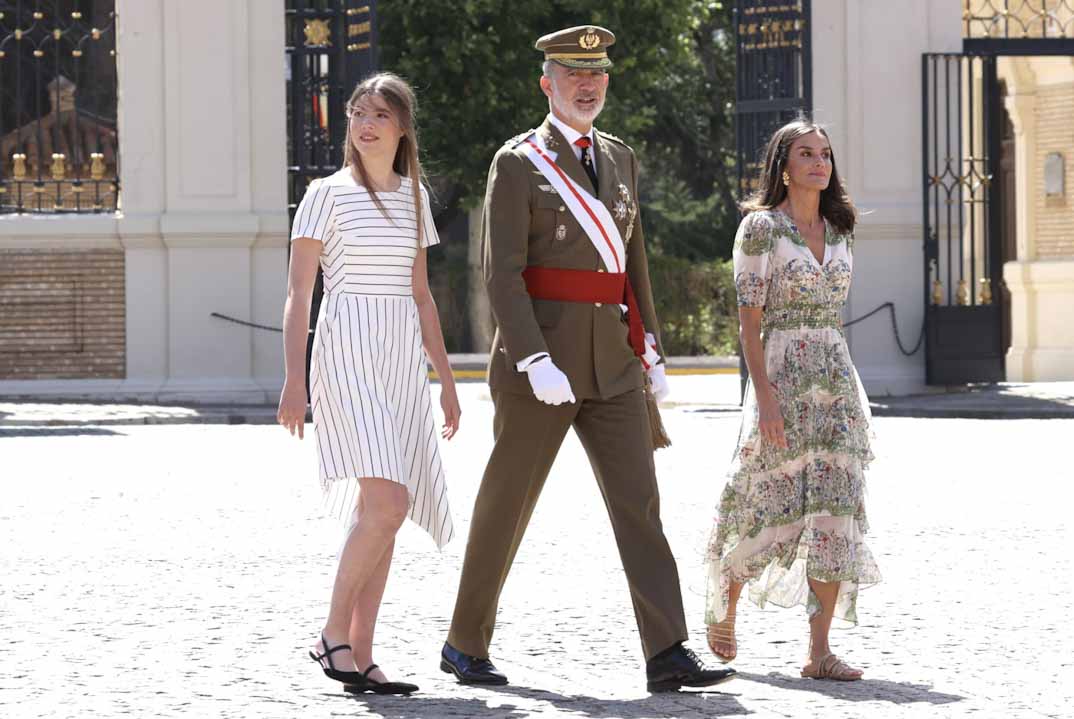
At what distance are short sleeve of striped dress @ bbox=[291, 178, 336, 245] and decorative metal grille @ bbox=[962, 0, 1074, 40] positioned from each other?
1570 centimetres

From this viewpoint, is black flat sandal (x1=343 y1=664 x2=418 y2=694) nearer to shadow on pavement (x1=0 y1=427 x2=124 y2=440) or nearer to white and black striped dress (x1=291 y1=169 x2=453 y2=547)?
white and black striped dress (x1=291 y1=169 x2=453 y2=547)

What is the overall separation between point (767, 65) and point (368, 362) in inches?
587

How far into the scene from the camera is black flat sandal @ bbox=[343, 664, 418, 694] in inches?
233

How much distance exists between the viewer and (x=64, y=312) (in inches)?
823

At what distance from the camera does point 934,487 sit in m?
11.8

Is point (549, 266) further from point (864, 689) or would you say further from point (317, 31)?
point (317, 31)

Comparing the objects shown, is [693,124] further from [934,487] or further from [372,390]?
[372,390]

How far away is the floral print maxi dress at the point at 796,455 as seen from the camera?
6.27m

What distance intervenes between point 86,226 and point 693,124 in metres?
21.1

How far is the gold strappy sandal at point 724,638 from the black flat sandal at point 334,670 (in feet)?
3.53

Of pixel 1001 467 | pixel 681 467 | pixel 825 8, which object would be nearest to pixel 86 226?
pixel 825 8

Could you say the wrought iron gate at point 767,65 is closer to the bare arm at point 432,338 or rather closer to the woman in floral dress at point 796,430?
the woman in floral dress at point 796,430

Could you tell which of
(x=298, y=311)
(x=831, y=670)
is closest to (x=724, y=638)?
(x=831, y=670)

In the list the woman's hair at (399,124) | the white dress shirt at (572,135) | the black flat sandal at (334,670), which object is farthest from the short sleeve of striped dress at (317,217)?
the black flat sandal at (334,670)
